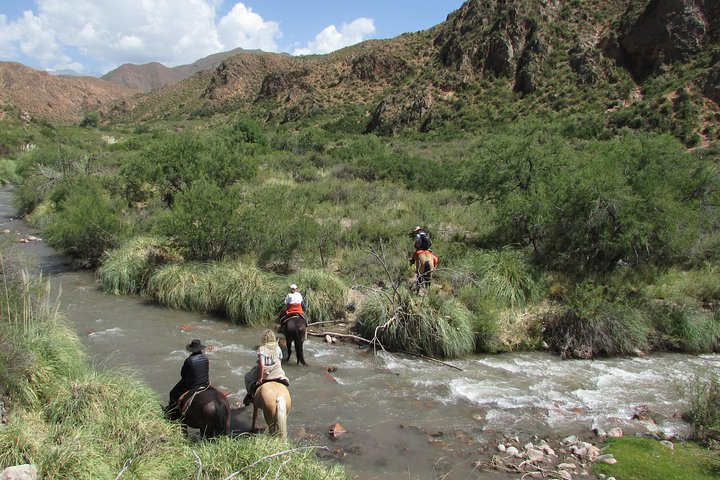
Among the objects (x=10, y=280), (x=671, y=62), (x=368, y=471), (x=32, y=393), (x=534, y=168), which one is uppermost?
(x=671, y=62)

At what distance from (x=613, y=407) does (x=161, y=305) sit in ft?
37.4

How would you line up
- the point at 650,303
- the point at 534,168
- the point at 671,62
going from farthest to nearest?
the point at 671,62
the point at 534,168
the point at 650,303

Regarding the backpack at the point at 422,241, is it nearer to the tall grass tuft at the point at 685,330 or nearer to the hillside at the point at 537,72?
the tall grass tuft at the point at 685,330

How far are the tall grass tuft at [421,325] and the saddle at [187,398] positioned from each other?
4910mm

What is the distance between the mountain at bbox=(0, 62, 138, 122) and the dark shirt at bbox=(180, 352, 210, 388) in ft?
439

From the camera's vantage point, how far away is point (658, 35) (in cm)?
5025

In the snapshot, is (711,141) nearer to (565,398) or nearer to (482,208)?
(482,208)

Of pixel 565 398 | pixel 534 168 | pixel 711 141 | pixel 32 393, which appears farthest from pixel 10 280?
pixel 711 141

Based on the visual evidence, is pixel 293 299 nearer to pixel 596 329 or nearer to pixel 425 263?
pixel 425 263

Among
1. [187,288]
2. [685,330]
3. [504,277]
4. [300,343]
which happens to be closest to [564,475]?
[300,343]

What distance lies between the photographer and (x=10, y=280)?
1023cm

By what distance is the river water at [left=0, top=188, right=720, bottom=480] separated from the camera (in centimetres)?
777

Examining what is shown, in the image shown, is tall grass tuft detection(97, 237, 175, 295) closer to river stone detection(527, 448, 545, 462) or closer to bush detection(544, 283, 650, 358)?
bush detection(544, 283, 650, 358)

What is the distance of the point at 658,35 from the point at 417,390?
54.2 metres
